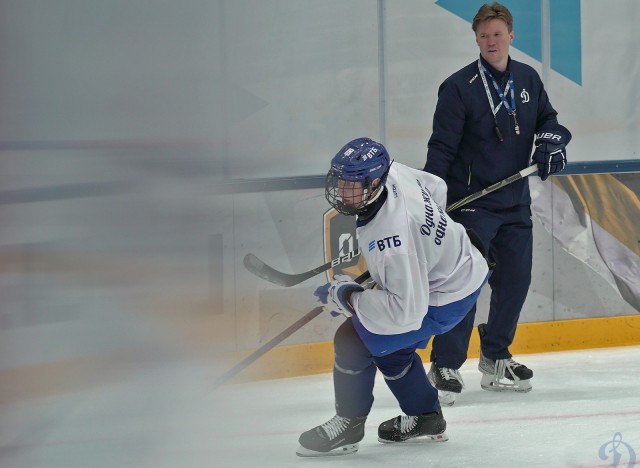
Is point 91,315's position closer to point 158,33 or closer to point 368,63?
point 158,33

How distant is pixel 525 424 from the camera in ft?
8.39

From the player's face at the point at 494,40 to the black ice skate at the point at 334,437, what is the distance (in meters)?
1.14

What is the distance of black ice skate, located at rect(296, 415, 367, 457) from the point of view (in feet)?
7.34

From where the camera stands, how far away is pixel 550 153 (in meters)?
2.77

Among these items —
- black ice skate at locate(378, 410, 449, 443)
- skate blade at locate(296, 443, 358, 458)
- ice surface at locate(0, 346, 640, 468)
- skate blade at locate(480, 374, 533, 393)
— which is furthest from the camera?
skate blade at locate(480, 374, 533, 393)

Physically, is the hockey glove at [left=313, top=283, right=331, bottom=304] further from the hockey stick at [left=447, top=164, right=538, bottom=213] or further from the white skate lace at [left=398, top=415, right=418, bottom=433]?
the hockey stick at [left=447, top=164, right=538, bottom=213]

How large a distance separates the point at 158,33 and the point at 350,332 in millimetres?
1754

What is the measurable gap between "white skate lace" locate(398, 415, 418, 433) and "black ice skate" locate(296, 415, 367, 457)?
0.37ft

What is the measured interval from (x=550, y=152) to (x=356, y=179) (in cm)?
102

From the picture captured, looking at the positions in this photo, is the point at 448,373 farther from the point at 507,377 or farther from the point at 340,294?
the point at 340,294

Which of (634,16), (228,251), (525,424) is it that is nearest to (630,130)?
(634,16)

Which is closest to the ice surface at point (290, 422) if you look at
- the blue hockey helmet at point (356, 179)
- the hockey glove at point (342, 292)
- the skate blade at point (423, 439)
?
the skate blade at point (423, 439)

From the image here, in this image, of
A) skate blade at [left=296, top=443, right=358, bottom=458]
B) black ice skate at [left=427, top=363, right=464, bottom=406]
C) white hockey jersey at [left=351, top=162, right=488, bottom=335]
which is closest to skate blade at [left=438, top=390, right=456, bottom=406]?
black ice skate at [left=427, top=363, right=464, bottom=406]

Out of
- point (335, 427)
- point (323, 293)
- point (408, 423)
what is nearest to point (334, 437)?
point (335, 427)
